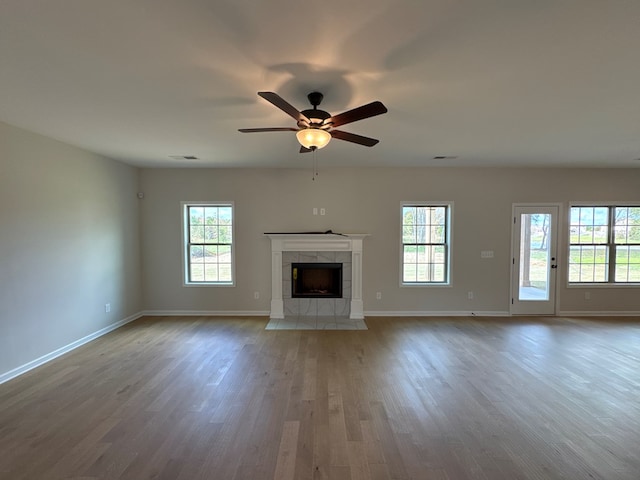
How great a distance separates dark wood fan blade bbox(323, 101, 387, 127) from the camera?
80.0 inches

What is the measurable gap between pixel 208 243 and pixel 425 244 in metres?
4.04

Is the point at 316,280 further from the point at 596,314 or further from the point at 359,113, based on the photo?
the point at 596,314

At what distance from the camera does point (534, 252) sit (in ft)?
17.9

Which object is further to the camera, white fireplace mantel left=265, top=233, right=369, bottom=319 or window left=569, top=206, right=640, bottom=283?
window left=569, top=206, right=640, bottom=283

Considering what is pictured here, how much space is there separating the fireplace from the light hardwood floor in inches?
48.5

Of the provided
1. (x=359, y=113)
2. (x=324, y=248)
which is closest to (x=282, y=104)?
(x=359, y=113)

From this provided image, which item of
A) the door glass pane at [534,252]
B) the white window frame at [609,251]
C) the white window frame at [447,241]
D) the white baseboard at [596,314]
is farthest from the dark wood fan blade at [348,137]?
the white baseboard at [596,314]

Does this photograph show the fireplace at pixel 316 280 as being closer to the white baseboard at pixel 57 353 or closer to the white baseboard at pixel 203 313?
the white baseboard at pixel 203 313

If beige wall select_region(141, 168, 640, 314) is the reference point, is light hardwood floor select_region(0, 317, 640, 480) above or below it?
below

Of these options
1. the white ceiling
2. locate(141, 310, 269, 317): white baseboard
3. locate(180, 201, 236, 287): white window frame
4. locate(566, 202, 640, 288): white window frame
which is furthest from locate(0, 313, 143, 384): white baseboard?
locate(566, 202, 640, 288): white window frame

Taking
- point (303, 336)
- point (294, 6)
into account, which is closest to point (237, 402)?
point (303, 336)

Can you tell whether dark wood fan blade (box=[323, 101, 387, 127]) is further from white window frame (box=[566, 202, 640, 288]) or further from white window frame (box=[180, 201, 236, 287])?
white window frame (box=[566, 202, 640, 288])

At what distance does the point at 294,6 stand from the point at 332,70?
0.61m

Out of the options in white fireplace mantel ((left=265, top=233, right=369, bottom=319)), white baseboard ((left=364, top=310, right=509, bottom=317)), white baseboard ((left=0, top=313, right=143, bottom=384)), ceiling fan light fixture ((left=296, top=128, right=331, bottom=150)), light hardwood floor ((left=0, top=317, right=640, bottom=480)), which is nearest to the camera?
light hardwood floor ((left=0, top=317, right=640, bottom=480))
